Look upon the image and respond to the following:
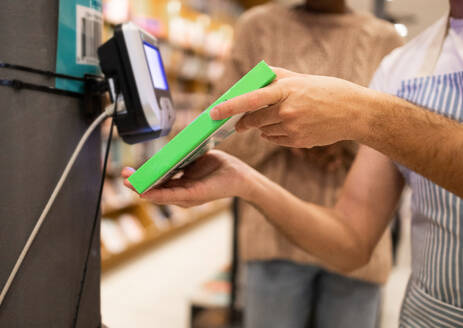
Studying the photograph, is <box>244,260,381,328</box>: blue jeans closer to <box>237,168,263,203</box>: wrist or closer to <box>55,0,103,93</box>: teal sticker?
<box>237,168,263,203</box>: wrist

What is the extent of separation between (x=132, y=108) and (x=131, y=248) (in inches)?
125

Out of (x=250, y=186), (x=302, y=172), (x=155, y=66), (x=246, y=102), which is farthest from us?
(x=302, y=172)

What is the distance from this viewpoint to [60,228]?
725 millimetres

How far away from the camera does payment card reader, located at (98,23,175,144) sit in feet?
2.41

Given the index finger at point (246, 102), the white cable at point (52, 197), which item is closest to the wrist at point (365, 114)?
the index finger at point (246, 102)

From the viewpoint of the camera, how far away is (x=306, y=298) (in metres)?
1.42

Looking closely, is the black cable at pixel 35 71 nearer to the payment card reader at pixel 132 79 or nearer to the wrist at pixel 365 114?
the payment card reader at pixel 132 79

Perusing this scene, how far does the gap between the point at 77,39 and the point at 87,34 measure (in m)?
0.03

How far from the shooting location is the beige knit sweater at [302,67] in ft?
3.41

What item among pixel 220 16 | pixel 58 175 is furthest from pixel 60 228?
pixel 220 16

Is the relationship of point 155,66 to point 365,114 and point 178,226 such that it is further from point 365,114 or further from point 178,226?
point 178,226

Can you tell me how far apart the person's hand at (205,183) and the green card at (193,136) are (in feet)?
0.29

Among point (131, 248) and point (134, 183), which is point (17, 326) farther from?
point (131, 248)

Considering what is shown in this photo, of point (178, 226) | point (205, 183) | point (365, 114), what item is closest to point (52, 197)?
point (205, 183)
